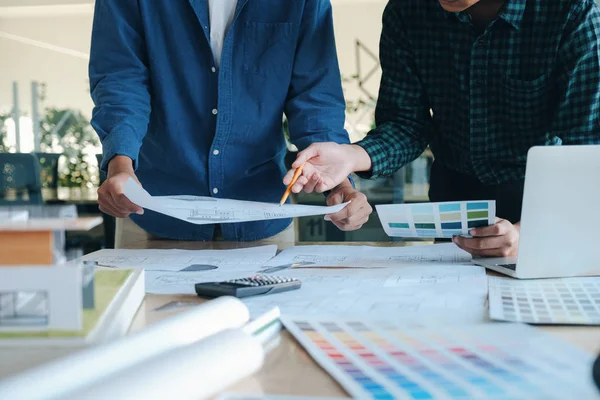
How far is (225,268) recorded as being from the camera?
123 cm

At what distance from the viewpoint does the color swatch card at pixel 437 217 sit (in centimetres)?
123

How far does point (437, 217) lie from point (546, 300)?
0.35m

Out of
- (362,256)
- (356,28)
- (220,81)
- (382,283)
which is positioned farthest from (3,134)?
(382,283)

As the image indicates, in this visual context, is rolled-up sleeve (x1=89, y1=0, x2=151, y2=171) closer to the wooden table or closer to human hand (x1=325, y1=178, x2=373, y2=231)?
human hand (x1=325, y1=178, x2=373, y2=231)

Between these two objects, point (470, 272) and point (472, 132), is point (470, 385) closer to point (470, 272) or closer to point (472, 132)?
point (470, 272)

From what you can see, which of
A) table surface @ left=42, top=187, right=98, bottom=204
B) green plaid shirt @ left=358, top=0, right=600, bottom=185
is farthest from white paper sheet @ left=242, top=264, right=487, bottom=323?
table surface @ left=42, top=187, right=98, bottom=204

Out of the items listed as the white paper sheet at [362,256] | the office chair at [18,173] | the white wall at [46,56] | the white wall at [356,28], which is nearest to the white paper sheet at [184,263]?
the white paper sheet at [362,256]

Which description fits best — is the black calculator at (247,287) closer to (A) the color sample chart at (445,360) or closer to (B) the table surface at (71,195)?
(A) the color sample chart at (445,360)

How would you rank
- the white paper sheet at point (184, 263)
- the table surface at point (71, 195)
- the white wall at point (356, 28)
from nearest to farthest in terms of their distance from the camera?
1. the white paper sheet at point (184, 263)
2. the table surface at point (71, 195)
3. the white wall at point (356, 28)

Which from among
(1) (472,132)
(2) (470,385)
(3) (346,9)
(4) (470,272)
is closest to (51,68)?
(3) (346,9)

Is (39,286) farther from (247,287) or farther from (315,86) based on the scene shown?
(315,86)

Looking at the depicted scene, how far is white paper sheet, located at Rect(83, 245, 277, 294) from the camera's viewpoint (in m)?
→ 1.08

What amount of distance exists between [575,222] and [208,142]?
937 mm

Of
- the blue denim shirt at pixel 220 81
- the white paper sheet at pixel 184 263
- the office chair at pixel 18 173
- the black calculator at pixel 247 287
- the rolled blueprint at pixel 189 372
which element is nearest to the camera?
the rolled blueprint at pixel 189 372
